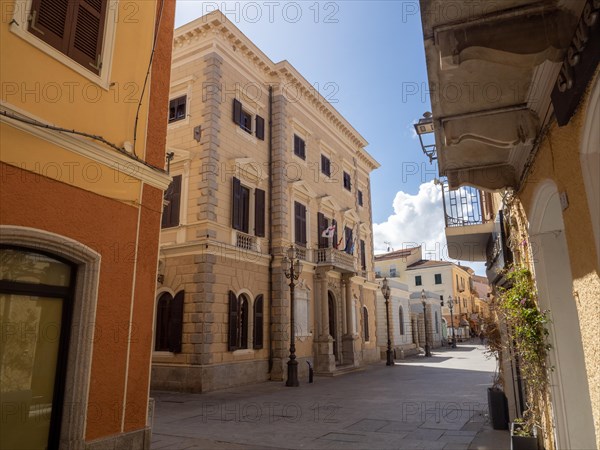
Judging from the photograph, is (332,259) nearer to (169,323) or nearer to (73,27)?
(169,323)

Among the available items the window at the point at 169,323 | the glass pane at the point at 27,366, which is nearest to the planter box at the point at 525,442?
the glass pane at the point at 27,366

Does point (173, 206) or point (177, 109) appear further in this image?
point (177, 109)

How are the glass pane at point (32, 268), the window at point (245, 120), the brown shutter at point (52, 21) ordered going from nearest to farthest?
the glass pane at point (32, 268), the brown shutter at point (52, 21), the window at point (245, 120)

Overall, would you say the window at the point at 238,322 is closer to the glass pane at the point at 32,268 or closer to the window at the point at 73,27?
the glass pane at the point at 32,268

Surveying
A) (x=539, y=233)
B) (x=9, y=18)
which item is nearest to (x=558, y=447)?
(x=539, y=233)

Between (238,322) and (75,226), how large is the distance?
10.2 m

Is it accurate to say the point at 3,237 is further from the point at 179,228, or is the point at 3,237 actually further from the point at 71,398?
the point at 179,228

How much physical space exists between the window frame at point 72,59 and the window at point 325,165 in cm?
1645

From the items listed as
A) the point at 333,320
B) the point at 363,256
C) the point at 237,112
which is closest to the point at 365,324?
the point at 363,256

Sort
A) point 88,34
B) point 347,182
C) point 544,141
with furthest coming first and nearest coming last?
point 347,182
point 88,34
point 544,141

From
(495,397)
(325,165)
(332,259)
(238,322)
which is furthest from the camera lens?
(325,165)

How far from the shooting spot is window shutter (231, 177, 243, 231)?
15770mm

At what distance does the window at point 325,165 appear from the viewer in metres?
22.9

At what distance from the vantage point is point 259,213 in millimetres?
17328
